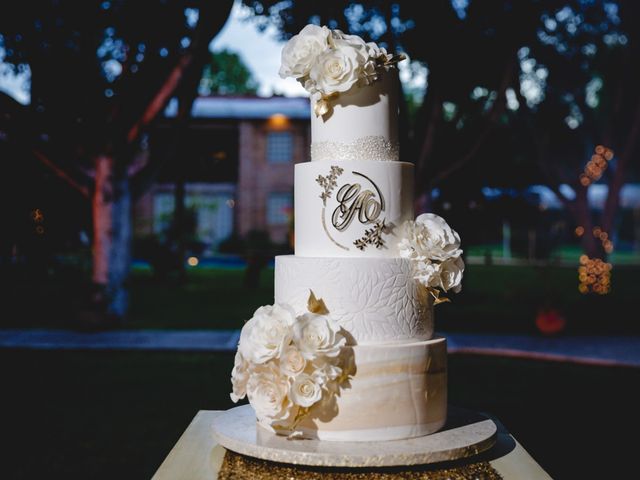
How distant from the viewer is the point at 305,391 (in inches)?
150

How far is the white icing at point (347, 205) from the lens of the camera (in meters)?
4.12

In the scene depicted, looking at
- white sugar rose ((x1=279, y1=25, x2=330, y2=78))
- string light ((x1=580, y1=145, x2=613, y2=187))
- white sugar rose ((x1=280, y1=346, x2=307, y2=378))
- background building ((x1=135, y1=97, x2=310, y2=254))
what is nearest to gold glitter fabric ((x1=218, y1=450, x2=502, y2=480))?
white sugar rose ((x1=280, y1=346, x2=307, y2=378))

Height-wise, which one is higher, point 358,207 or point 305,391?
point 358,207

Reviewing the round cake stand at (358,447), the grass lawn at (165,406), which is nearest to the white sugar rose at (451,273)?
the round cake stand at (358,447)

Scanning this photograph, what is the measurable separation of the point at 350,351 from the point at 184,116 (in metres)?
11.7

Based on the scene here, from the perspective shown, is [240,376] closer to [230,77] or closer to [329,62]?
[329,62]

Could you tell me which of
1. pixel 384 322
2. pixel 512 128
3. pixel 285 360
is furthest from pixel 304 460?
pixel 512 128

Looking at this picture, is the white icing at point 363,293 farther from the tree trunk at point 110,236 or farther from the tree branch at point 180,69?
the tree trunk at point 110,236

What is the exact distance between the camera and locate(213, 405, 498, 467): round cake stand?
12.0ft

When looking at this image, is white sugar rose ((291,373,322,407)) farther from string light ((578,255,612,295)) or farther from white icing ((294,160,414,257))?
string light ((578,255,612,295))

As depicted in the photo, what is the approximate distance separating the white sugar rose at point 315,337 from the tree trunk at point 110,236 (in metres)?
11.3

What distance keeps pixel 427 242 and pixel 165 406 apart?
216 inches

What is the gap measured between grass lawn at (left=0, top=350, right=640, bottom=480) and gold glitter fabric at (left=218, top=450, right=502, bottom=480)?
2.88 metres

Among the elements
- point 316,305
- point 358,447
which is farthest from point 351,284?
point 358,447
